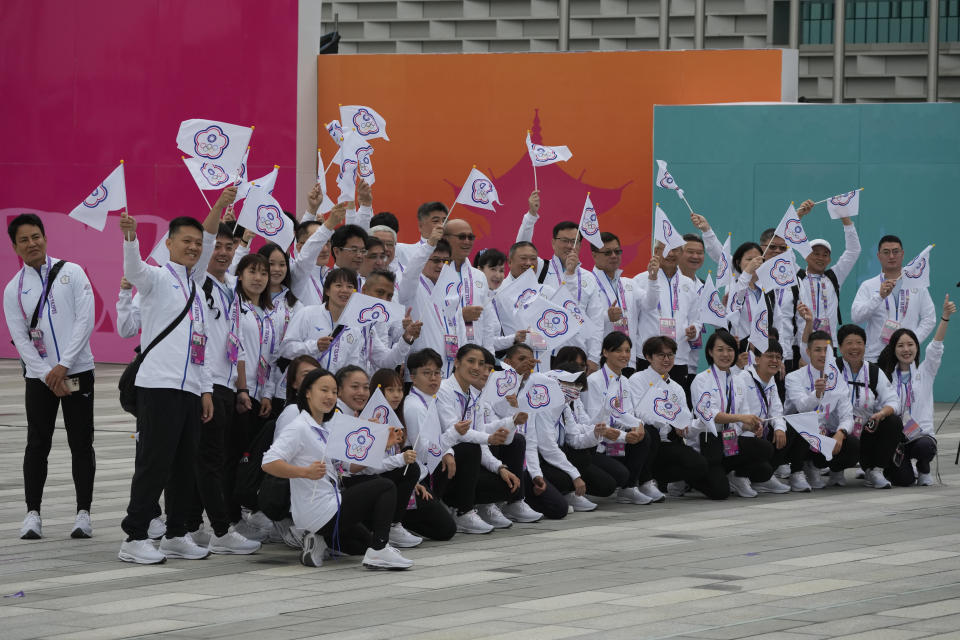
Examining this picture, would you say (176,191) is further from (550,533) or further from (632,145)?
(550,533)

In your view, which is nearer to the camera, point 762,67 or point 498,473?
point 498,473

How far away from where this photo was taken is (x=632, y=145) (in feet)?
60.3

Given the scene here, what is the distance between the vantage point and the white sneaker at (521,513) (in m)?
9.48

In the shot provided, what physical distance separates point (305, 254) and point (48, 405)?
175 centimetres

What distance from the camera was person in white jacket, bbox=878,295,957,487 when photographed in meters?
11.2

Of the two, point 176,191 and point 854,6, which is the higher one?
point 854,6

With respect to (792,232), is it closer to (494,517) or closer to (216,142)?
(494,517)

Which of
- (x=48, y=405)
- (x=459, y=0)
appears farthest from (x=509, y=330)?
(x=459, y=0)

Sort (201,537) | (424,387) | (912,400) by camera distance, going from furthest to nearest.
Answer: (912,400) < (424,387) < (201,537)

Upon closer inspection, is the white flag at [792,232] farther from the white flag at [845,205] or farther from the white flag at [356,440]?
the white flag at [356,440]

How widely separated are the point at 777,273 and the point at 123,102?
36.9ft

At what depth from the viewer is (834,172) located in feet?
56.9

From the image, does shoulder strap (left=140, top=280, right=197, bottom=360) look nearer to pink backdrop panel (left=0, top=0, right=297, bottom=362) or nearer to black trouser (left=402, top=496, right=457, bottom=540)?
black trouser (left=402, top=496, right=457, bottom=540)

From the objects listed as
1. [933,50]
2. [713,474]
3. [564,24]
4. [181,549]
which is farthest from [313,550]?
[933,50]
